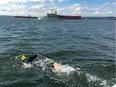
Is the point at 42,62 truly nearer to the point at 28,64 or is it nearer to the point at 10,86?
the point at 28,64

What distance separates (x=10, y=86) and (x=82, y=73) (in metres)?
6.07

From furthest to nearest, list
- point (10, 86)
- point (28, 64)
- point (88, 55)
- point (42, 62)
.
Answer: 1. point (88, 55)
2. point (42, 62)
3. point (28, 64)
4. point (10, 86)

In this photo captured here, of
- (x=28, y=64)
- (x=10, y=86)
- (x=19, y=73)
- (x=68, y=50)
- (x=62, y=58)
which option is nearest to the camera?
(x=10, y=86)

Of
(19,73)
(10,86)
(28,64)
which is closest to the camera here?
(10,86)

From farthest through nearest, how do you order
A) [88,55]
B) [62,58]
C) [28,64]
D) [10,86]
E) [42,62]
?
1. [88,55]
2. [62,58]
3. [42,62]
4. [28,64]
5. [10,86]

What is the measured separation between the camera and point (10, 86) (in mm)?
14656

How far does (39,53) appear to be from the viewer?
25250 mm

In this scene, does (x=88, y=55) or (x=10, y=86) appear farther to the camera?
(x=88, y=55)

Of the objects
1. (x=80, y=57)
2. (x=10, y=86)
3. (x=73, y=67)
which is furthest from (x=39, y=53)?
(x=10, y=86)

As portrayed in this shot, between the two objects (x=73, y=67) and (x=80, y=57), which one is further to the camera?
(x=80, y=57)

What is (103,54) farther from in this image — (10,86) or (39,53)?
(10,86)

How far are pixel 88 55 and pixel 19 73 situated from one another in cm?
1021

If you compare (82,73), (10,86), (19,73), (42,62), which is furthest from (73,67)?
(10,86)

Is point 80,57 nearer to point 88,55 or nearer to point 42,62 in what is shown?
point 88,55
